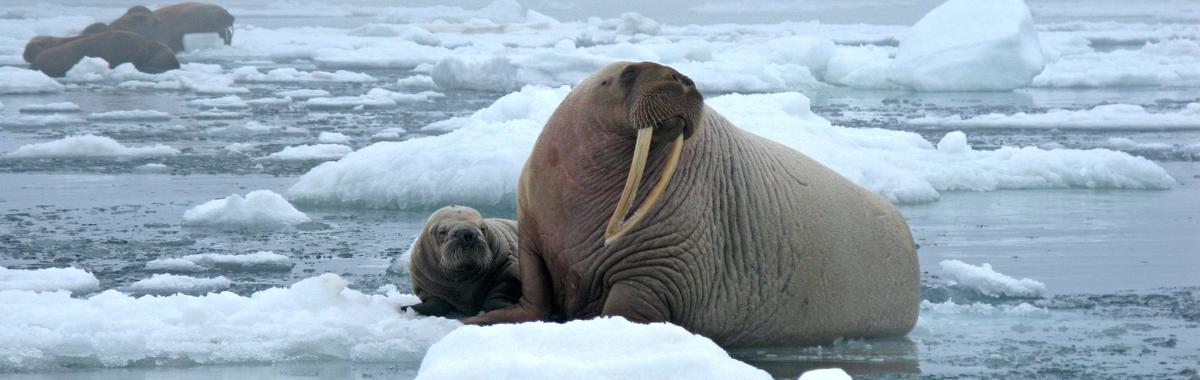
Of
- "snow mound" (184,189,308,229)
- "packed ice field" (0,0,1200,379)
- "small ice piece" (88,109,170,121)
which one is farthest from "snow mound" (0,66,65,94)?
"snow mound" (184,189,308,229)

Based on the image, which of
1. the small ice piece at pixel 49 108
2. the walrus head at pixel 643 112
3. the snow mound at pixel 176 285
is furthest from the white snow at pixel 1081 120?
the walrus head at pixel 643 112

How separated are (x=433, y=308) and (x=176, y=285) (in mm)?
1194

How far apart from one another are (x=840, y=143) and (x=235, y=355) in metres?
5.37

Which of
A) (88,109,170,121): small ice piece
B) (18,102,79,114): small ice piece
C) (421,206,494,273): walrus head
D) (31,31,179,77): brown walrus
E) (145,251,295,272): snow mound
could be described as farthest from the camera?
(31,31,179,77): brown walrus

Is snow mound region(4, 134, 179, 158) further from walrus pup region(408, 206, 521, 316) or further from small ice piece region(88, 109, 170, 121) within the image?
walrus pup region(408, 206, 521, 316)

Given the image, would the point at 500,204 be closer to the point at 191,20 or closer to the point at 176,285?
the point at 176,285

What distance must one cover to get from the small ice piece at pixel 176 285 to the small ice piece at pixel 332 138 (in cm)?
605

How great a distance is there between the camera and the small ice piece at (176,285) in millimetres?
5289

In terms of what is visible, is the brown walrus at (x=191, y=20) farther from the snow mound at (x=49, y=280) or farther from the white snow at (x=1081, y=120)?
the snow mound at (x=49, y=280)

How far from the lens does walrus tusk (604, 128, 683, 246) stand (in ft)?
13.4

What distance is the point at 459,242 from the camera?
4.52 metres

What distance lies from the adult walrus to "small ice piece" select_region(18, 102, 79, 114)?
37.6 ft

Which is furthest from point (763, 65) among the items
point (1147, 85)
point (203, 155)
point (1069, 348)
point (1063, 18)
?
point (1063, 18)

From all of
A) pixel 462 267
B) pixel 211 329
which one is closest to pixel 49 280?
pixel 211 329
